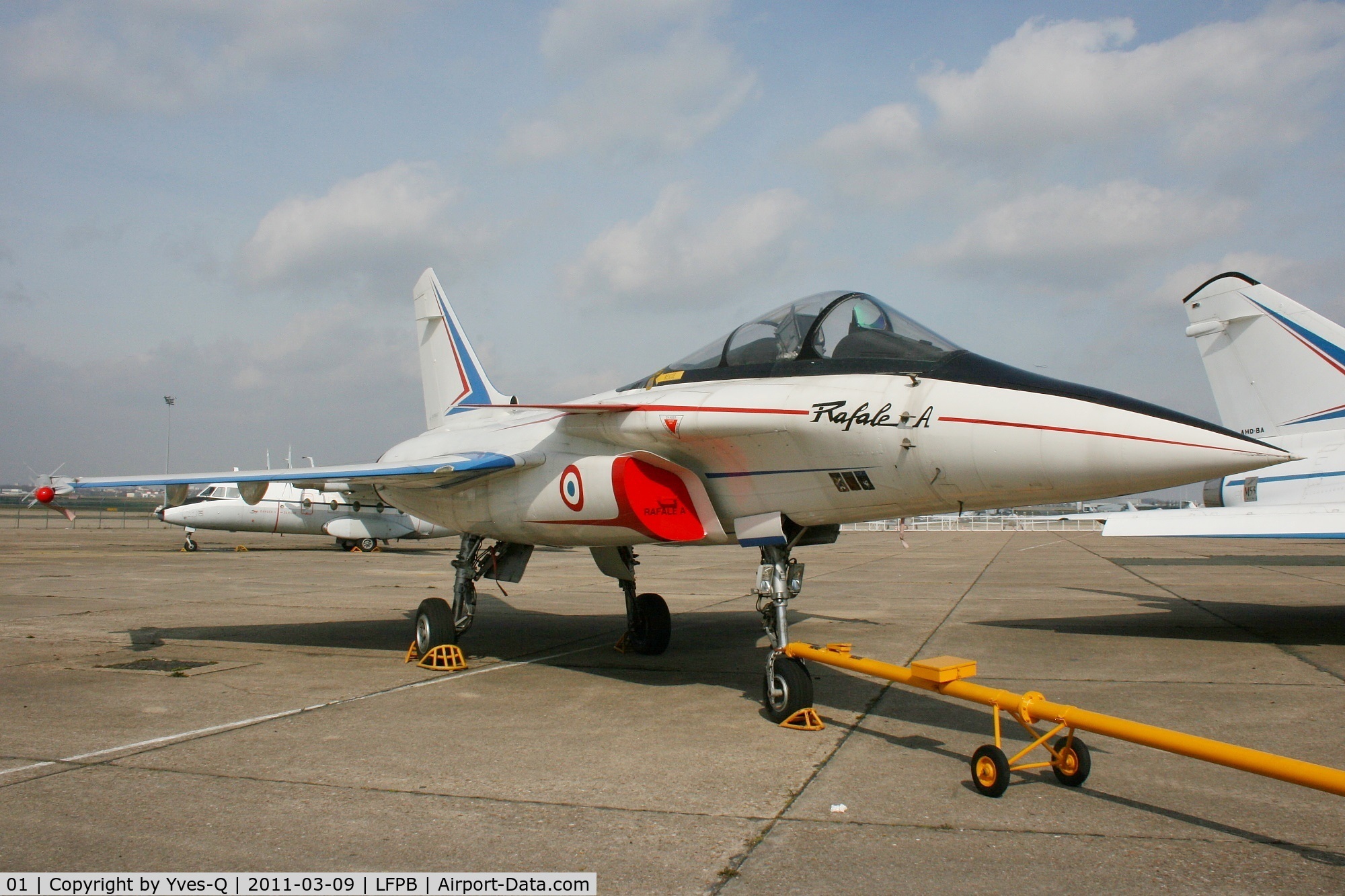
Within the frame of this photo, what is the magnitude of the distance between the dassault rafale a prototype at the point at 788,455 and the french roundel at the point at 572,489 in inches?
0.8

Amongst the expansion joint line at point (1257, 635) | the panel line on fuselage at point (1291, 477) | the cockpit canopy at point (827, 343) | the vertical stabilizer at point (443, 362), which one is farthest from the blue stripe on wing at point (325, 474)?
the panel line on fuselage at point (1291, 477)

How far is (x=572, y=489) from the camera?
6570 mm

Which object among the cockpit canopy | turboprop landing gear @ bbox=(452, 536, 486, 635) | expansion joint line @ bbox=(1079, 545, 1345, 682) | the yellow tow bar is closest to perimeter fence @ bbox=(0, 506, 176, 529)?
turboprop landing gear @ bbox=(452, 536, 486, 635)

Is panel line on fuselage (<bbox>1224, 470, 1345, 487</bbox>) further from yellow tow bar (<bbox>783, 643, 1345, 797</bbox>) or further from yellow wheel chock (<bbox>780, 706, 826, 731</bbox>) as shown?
yellow wheel chock (<bbox>780, 706, 826, 731</bbox>)

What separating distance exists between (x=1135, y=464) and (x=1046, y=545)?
103ft

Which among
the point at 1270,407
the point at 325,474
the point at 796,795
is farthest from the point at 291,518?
the point at 796,795

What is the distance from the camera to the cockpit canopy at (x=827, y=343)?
525 centimetres

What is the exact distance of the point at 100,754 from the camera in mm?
4797

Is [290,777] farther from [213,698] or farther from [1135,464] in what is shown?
[1135,464]

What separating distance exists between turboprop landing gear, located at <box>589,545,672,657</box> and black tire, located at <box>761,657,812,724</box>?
292cm

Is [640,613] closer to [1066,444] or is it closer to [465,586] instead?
[465,586]

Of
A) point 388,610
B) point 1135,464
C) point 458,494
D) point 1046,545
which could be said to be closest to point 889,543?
point 1046,545

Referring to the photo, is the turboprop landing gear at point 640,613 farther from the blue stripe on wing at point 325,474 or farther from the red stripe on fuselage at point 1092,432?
the red stripe on fuselage at point 1092,432

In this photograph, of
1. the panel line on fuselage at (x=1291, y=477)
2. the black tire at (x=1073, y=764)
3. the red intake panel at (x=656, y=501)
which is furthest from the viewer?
the panel line on fuselage at (x=1291, y=477)
